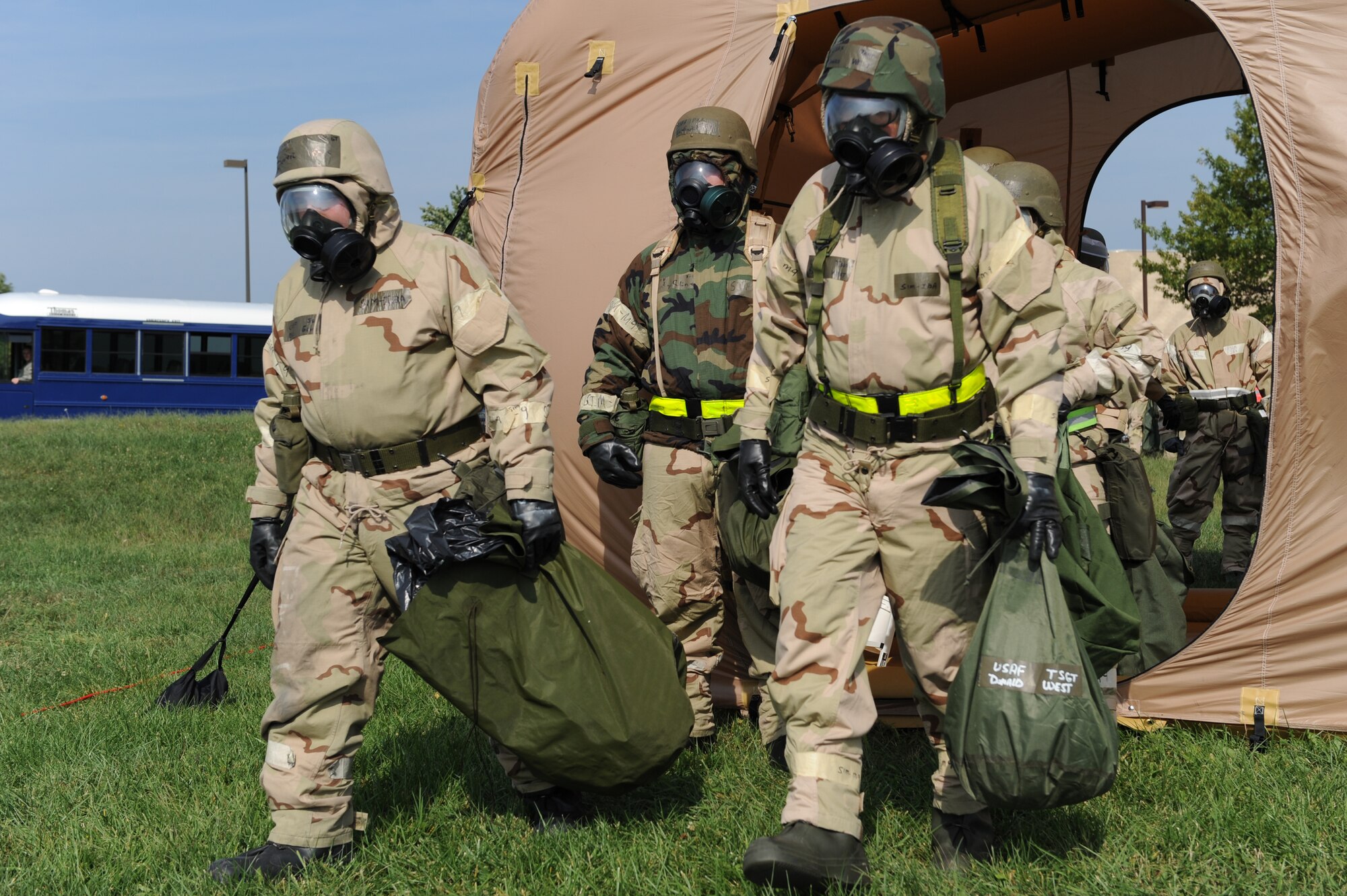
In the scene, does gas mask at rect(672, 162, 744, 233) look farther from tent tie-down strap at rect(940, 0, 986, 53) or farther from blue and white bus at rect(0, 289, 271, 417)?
blue and white bus at rect(0, 289, 271, 417)

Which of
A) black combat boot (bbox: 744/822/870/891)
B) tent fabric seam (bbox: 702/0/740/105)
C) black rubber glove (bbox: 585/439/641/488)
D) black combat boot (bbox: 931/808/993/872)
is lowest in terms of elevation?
black combat boot (bbox: 931/808/993/872)

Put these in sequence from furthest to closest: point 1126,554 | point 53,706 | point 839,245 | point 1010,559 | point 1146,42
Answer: point 1146,42
point 53,706
point 1126,554
point 839,245
point 1010,559

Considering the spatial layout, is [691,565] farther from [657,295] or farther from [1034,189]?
[1034,189]

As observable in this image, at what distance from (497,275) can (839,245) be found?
9.44 ft

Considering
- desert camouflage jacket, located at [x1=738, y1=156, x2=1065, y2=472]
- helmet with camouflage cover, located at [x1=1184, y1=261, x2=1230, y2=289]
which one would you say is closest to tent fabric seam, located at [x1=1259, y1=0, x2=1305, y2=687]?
desert camouflage jacket, located at [x1=738, y1=156, x2=1065, y2=472]

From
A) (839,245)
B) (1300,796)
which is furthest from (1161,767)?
(839,245)

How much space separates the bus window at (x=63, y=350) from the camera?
21.6 metres

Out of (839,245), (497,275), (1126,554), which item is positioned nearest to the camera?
Result: (839,245)

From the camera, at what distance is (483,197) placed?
20.6ft

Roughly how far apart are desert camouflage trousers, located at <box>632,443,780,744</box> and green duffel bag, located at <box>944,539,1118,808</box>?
1635 millimetres

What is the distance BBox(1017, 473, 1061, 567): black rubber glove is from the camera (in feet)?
10.6

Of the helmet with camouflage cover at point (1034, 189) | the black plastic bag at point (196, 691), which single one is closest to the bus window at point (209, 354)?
the black plastic bag at point (196, 691)

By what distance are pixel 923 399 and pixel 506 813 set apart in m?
1.92

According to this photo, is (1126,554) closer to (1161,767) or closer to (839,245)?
(1161,767)
